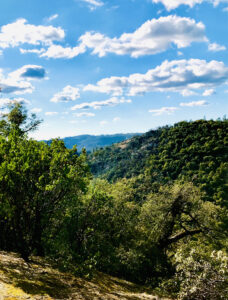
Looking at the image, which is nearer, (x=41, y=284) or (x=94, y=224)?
(x=41, y=284)

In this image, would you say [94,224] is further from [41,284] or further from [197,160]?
[197,160]

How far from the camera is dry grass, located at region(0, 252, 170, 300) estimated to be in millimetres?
9656

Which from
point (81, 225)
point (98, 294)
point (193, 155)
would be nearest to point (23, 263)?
point (98, 294)

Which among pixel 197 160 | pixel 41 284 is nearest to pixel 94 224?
pixel 41 284

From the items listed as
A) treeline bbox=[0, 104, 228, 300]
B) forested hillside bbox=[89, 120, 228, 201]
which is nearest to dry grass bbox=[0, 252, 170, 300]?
treeline bbox=[0, 104, 228, 300]

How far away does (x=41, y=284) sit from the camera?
11023mm

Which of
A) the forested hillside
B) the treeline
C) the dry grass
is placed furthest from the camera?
the forested hillside

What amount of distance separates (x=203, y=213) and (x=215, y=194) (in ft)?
325

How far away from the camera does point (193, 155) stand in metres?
164

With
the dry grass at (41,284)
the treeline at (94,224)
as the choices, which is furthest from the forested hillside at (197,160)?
the dry grass at (41,284)

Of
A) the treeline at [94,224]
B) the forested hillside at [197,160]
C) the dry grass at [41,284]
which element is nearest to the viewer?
the dry grass at [41,284]

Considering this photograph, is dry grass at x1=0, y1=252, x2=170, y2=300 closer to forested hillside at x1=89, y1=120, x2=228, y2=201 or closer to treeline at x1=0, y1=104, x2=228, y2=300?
treeline at x1=0, y1=104, x2=228, y2=300

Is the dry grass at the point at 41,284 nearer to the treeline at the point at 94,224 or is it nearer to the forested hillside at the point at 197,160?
the treeline at the point at 94,224

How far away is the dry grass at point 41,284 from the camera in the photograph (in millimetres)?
9656
